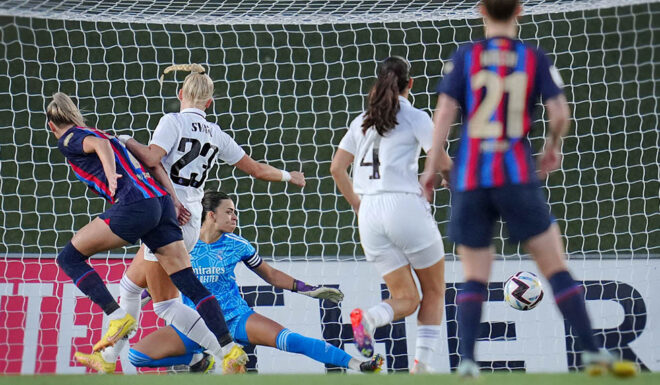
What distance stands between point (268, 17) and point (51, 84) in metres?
3.74

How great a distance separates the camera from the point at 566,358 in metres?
6.27

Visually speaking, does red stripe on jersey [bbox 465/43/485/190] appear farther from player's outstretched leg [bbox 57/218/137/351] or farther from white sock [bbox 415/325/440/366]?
player's outstretched leg [bbox 57/218/137/351]

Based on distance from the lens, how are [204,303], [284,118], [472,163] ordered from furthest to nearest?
[284,118], [204,303], [472,163]

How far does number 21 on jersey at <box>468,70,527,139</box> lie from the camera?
117 inches

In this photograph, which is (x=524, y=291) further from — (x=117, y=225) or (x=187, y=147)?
(x=117, y=225)

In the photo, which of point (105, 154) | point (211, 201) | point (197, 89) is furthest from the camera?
point (211, 201)

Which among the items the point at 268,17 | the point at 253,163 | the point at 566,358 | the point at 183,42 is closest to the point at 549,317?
the point at 566,358

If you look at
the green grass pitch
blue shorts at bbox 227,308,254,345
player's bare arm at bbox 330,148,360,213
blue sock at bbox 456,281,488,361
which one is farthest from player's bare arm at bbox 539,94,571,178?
blue shorts at bbox 227,308,254,345

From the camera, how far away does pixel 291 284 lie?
5.56m

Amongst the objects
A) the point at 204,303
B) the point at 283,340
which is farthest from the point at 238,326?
the point at 204,303

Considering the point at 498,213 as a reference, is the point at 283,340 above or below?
below

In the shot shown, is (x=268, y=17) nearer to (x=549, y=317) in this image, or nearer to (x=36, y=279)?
(x=36, y=279)

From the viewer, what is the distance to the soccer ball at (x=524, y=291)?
5340 mm

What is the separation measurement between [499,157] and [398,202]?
1.12 metres
